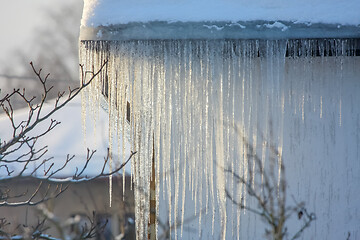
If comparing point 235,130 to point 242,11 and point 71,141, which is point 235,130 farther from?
point 71,141

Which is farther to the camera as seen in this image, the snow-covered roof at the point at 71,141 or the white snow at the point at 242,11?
the snow-covered roof at the point at 71,141

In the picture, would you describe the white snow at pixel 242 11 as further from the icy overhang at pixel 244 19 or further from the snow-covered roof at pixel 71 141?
the snow-covered roof at pixel 71 141

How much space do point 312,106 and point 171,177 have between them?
3.28 ft

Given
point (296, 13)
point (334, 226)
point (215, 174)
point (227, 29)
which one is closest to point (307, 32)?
point (296, 13)

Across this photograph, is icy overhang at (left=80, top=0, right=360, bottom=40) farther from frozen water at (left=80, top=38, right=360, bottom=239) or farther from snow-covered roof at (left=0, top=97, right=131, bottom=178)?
snow-covered roof at (left=0, top=97, right=131, bottom=178)

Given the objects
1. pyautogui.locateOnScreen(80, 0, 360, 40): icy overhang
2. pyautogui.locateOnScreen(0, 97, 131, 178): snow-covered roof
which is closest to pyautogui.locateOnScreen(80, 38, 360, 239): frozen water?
pyautogui.locateOnScreen(80, 0, 360, 40): icy overhang

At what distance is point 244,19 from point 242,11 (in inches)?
2.0

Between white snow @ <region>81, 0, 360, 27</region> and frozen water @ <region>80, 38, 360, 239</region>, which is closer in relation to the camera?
white snow @ <region>81, 0, 360, 27</region>

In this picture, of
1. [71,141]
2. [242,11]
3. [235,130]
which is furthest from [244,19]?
[71,141]

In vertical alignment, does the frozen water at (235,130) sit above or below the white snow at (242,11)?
below

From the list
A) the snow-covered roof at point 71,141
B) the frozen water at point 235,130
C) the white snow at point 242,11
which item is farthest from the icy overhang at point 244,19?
the snow-covered roof at point 71,141

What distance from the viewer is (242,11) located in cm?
355

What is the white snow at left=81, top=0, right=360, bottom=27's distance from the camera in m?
3.53

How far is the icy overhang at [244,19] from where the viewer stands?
3.53 m
